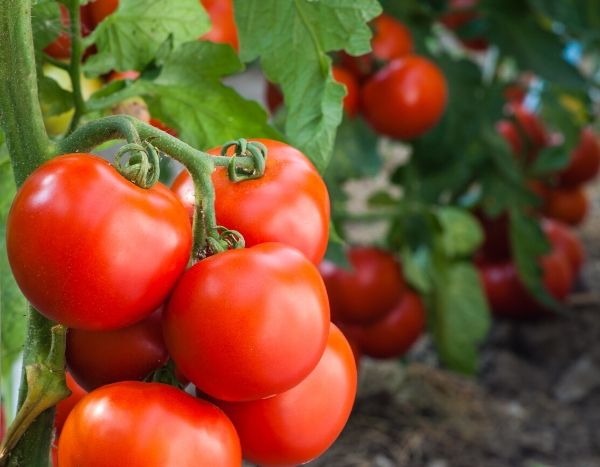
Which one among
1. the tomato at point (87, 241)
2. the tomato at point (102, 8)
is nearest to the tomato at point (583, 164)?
the tomato at point (102, 8)

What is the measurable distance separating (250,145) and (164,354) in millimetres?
136

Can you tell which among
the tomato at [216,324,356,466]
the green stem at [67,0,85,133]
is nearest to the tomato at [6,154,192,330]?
the tomato at [216,324,356,466]

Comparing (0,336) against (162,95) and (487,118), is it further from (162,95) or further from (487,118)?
(487,118)

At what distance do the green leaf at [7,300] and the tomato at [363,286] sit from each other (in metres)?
0.98

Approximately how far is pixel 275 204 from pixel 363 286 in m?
1.13

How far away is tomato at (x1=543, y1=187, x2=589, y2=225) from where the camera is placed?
235cm

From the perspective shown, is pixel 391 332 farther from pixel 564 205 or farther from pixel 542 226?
pixel 564 205

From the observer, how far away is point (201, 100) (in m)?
0.73

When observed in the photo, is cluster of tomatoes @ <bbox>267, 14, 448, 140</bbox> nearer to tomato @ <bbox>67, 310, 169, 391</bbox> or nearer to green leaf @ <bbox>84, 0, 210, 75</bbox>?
green leaf @ <bbox>84, 0, 210, 75</bbox>

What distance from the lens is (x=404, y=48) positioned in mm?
1435

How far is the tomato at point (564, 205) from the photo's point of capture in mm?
2346

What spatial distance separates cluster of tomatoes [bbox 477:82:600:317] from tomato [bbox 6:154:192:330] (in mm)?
1602

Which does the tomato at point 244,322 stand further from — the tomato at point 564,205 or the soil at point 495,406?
the tomato at point 564,205

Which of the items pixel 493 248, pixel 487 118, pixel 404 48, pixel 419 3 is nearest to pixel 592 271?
pixel 493 248
